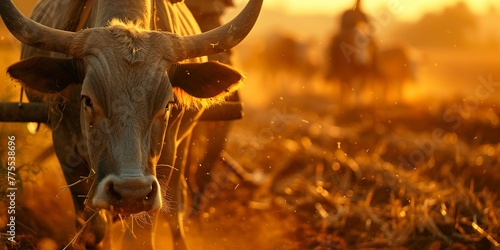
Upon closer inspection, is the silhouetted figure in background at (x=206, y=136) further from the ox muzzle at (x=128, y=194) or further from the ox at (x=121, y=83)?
the ox muzzle at (x=128, y=194)

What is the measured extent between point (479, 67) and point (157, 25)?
3623cm

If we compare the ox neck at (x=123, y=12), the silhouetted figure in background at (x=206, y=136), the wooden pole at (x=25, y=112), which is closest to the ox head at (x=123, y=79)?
the ox neck at (x=123, y=12)

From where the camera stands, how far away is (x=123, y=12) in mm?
4617

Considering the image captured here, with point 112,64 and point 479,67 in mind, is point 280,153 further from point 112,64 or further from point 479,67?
point 479,67

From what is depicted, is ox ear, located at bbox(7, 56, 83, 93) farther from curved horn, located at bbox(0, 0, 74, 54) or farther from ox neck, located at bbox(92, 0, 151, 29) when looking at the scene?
ox neck, located at bbox(92, 0, 151, 29)

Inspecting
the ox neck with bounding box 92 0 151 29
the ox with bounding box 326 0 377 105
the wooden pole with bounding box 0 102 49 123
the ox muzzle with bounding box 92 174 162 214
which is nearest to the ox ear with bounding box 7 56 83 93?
the ox neck with bounding box 92 0 151 29

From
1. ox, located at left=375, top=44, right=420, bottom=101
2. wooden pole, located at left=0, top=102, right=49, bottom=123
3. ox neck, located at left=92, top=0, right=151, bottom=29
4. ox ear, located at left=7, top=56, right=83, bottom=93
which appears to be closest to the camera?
ox ear, located at left=7, top=56, right=83, bottom=93

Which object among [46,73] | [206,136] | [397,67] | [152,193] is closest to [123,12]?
[46,73]

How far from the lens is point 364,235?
21.6ft

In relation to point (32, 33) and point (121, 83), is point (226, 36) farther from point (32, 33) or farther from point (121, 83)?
point (32, 33)

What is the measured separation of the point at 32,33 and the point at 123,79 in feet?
1.74

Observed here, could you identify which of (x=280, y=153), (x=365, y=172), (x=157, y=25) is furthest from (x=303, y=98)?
(x=157, y=25)

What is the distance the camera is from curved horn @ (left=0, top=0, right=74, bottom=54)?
420 cm

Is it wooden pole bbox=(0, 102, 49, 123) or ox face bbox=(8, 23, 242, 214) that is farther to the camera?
wooden pole bbox=(0, 102, 49, 123)
